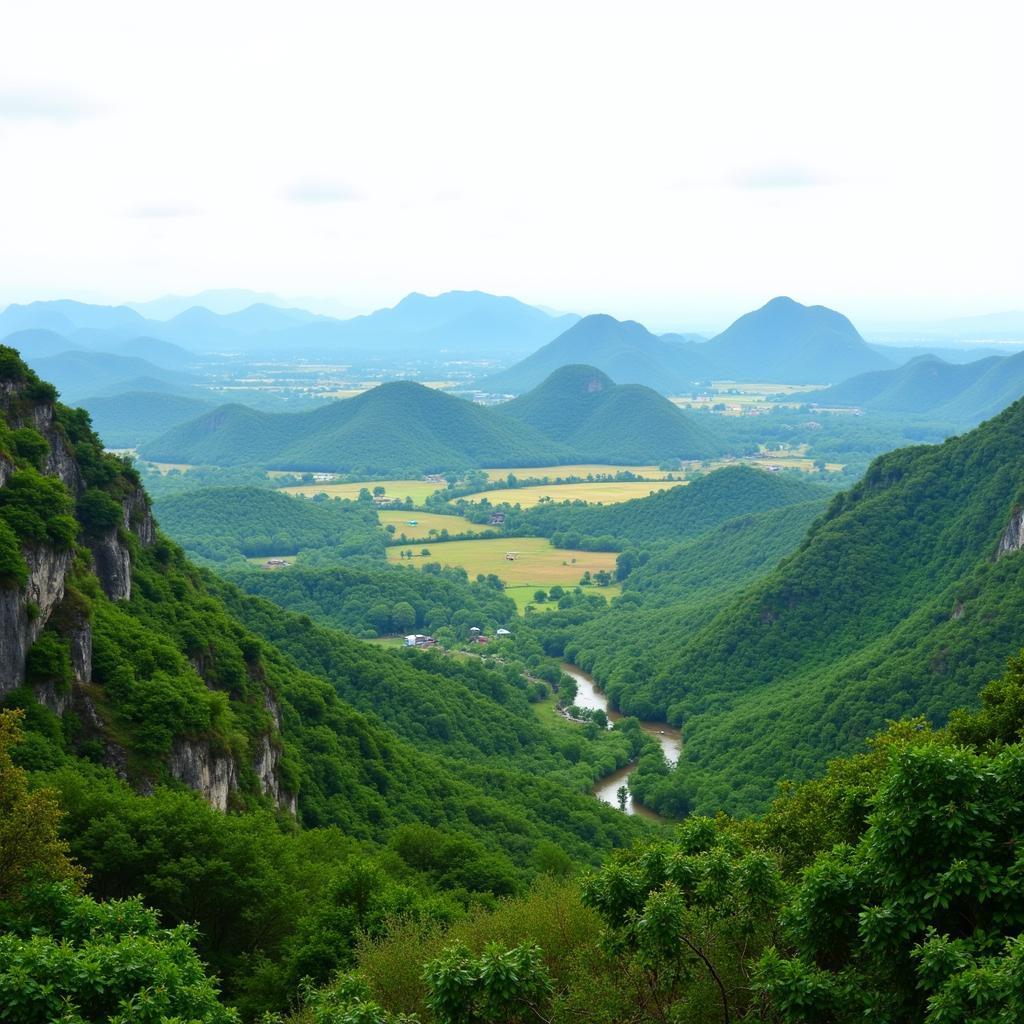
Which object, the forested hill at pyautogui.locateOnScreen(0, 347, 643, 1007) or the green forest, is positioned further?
the forested hill at pyautogui.locateOnScreen(0, 347, 643, 1007)

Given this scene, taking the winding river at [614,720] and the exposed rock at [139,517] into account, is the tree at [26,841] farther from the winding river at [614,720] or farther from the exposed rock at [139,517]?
the winding river at [614,720]

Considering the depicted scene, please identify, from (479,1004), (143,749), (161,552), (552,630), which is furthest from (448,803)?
(552,630)

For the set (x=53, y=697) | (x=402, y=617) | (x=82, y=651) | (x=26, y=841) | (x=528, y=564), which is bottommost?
(x=402, y=617)

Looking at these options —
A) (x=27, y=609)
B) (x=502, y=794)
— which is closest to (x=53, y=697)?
(x=27, y=609)

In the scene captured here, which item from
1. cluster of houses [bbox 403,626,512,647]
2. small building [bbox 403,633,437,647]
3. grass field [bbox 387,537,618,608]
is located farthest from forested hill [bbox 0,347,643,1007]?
grass field [bbox 387,537,618,608]

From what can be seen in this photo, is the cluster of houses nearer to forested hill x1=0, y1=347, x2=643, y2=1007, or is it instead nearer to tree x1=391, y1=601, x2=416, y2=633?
tree x1=391, y1=601, x2=416, y2=633

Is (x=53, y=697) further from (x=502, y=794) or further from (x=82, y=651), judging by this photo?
(x=502, y=794)
